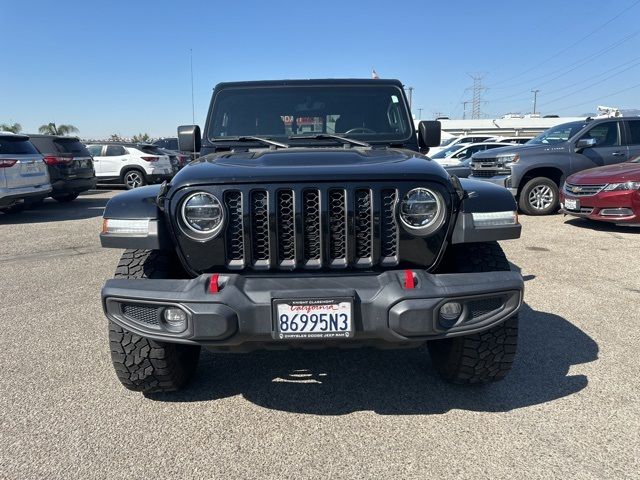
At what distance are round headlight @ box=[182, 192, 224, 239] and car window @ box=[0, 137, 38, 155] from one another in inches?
342

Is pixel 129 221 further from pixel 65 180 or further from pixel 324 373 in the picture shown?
pixel 65 180

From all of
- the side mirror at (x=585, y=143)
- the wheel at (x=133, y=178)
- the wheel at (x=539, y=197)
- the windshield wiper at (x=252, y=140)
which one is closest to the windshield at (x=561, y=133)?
the side mirror at (x=585, y=143)

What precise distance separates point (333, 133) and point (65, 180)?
962cm

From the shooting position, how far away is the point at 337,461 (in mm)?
2340

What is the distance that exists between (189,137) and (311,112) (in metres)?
0.98

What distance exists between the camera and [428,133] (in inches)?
154

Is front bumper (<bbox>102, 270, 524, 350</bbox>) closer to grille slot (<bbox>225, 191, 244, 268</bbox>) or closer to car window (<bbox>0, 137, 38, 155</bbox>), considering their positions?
grille slot (<bbox>225, 191, 244, 268</bbox>)

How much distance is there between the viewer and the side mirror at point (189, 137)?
154 inches

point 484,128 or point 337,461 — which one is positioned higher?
point 484,128

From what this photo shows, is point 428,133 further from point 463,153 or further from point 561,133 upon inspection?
point 463,153

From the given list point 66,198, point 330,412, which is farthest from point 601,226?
point 66,198

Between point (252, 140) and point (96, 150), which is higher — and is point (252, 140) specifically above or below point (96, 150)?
below

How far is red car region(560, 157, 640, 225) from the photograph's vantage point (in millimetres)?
7531

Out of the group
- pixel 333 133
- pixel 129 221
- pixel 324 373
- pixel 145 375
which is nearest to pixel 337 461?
pixel 324 373
